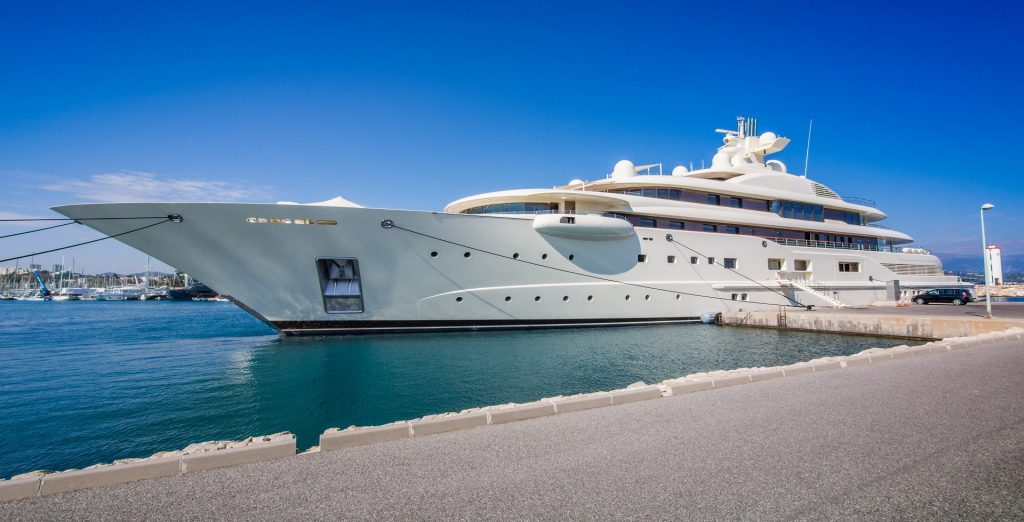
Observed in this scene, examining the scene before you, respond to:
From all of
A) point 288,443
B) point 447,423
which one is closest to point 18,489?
point 288,443

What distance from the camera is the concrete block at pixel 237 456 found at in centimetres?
357

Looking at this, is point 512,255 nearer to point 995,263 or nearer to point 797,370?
point 797,370

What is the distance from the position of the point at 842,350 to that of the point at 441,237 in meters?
12.4

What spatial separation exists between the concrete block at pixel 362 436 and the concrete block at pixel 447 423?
0.10 meters

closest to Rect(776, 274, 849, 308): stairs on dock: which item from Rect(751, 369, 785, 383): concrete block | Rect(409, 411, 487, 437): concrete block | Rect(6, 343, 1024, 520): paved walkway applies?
Rect(751, 369, 785, 383): concrete block

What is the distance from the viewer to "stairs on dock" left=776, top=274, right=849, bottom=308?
20547mm

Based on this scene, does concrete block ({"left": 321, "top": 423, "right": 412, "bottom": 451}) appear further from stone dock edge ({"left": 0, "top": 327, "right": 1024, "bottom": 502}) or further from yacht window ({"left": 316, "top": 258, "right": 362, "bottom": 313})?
yacht window ({"left": 316, "top": 258, "right": 362, "bottom": 313})

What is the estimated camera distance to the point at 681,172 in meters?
23.5

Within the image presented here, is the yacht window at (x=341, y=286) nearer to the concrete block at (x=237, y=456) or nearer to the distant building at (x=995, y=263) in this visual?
the concrete block at (x=237, y=456)

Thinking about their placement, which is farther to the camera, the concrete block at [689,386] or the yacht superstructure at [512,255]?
the yacht superstructure at [512,255]

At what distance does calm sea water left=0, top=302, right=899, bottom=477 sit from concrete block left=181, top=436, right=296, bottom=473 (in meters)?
2.59

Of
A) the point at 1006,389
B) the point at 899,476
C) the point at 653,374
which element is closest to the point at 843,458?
the point at 899,476

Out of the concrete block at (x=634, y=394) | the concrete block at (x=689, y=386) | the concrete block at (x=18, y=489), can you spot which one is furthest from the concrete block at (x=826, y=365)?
the concrete block at (x=18, y=489)

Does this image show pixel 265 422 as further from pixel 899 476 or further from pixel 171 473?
pixel 899 476
